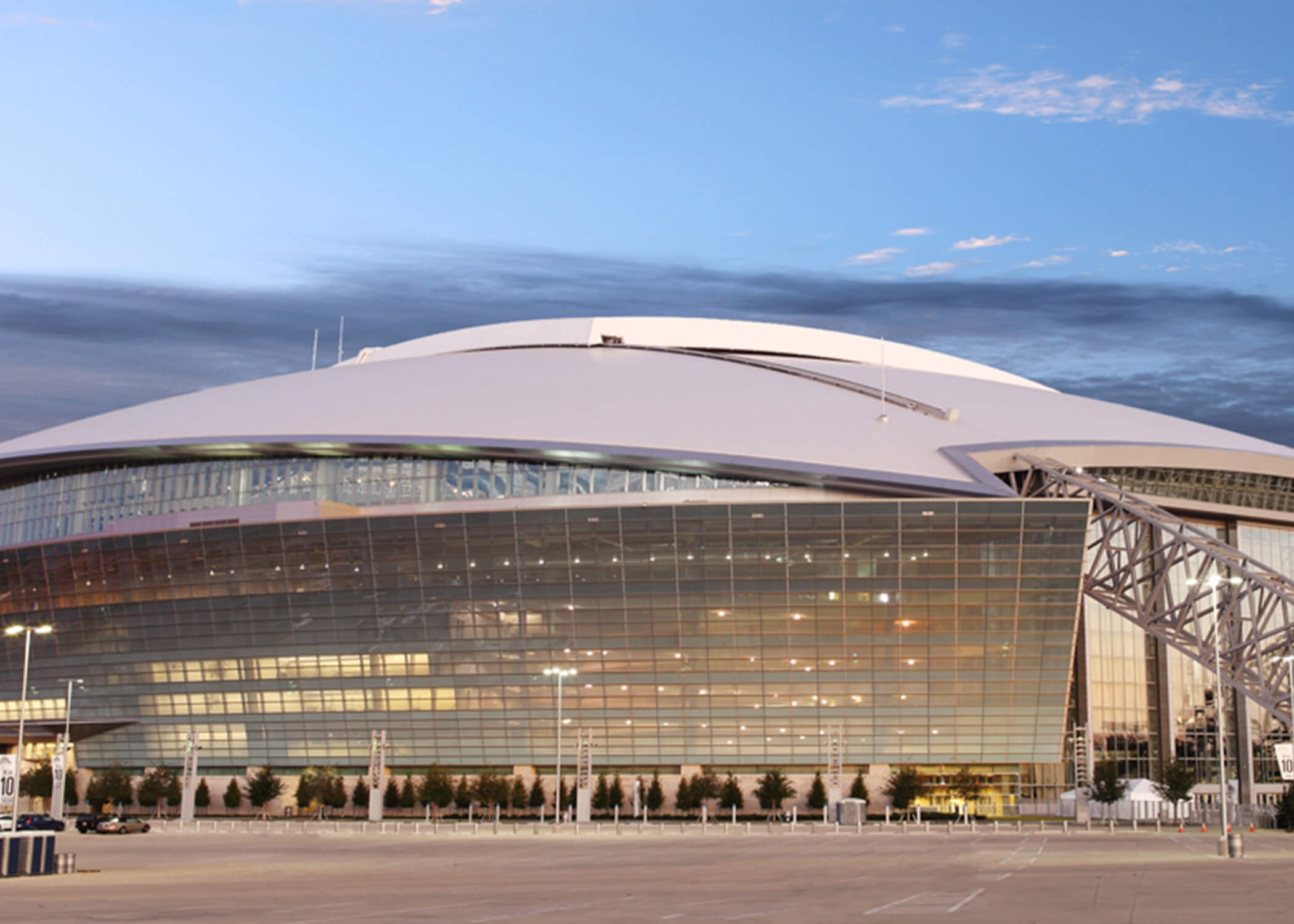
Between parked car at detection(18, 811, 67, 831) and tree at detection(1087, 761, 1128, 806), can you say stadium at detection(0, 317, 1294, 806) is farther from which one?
parked car at detection(18, 811, 67, 831)

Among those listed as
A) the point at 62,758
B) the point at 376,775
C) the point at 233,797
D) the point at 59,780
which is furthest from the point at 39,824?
the point at 233,797

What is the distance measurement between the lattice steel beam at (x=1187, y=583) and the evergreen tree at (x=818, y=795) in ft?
51.5

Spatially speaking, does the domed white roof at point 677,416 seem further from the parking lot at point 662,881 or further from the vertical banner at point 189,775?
the parking lot at point 662,881

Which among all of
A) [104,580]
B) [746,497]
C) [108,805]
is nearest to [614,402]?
[746,497]

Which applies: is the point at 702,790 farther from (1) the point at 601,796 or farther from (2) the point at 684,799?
(1) the point at 601,796

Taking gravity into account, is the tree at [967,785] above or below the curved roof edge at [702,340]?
below

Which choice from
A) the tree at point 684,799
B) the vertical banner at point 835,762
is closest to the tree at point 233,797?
the tree at point 684,799

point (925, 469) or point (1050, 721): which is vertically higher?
point (925, 469)

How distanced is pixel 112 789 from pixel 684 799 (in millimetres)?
31274

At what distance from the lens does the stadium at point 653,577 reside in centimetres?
7019

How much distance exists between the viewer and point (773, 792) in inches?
2869

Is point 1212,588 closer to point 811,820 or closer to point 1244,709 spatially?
point 1244,709

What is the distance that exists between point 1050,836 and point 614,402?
30362 millimetres

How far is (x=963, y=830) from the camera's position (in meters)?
63.7
